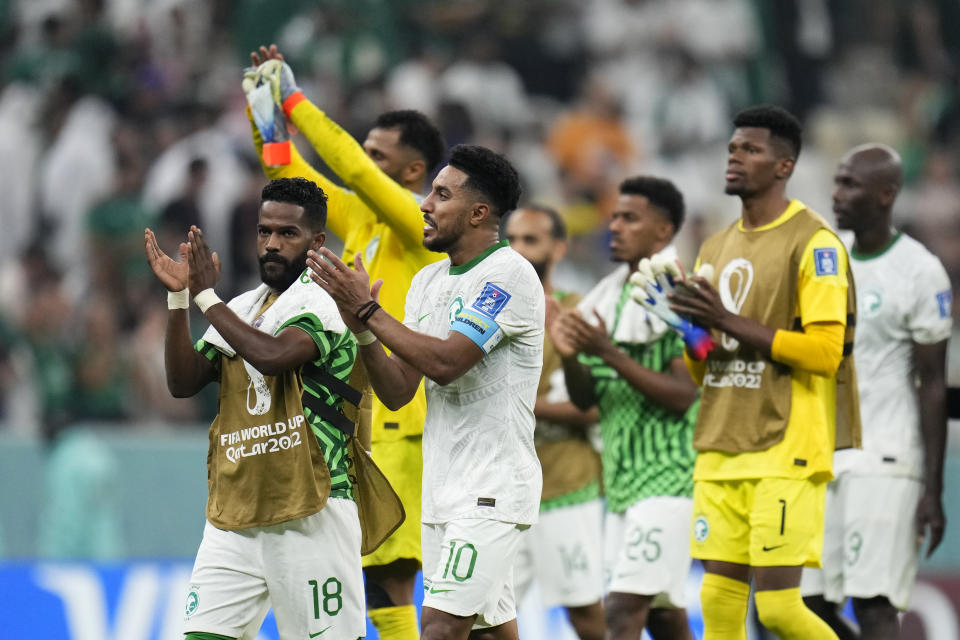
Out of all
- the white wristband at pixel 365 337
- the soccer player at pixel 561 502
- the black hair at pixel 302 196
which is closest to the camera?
the white wristband at pixel 365 337

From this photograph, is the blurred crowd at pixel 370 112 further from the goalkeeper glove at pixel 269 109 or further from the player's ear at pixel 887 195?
the player's ear at pixel 887 195

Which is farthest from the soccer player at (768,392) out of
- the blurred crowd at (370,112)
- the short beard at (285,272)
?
the blurred crowd at (370,112)

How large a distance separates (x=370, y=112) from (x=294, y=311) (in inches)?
372

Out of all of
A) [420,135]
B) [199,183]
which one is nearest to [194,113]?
[199,183]

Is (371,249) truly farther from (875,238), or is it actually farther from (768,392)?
(875,238)

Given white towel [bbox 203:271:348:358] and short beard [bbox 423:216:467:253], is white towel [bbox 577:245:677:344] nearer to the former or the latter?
short beard [bbox 423:216:467:253]

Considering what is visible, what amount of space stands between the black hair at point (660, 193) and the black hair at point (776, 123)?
3.74 feet

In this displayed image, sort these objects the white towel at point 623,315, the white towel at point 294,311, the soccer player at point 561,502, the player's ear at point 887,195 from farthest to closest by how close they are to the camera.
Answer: the soccer player at point 561,502
the player's ear at point 887,195
the white towel at point 623,315
the white towel at point 294,311

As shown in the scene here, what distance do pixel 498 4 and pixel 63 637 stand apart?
977 cm

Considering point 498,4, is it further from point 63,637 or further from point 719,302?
point 719,302

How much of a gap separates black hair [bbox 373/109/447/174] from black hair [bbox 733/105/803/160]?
1594 mm

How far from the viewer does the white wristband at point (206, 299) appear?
5.89 m

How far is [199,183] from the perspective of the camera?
13672mm

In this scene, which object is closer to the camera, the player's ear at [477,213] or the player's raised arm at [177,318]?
the player's raised arm at [177,318]
